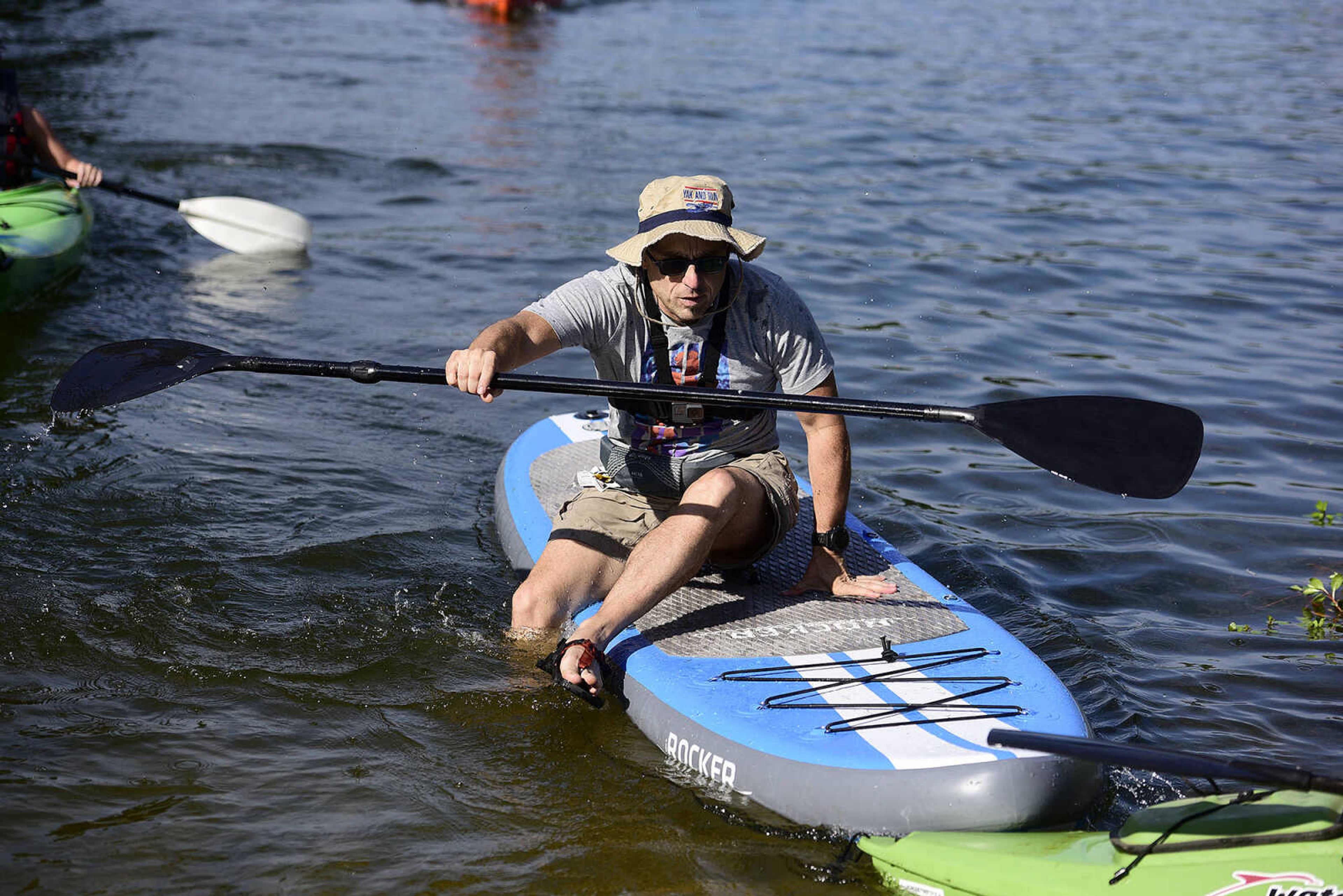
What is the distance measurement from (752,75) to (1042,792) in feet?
47.3

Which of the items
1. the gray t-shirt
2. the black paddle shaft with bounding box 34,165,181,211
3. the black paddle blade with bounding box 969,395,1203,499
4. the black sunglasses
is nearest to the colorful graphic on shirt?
the gray t-shirt

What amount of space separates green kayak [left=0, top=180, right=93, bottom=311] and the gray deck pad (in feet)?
17.5

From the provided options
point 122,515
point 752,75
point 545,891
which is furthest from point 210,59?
point 545,891

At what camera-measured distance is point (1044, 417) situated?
383 cm

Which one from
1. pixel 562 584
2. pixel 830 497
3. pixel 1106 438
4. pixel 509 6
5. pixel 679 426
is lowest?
pixel 562 584

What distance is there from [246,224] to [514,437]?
384cm

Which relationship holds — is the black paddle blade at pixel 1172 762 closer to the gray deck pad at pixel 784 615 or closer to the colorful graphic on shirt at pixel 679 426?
the gray deck pad at pixel 784 615

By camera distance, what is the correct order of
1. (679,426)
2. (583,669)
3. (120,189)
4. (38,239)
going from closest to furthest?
(583,669), (679,426), (38,239), (120,189)

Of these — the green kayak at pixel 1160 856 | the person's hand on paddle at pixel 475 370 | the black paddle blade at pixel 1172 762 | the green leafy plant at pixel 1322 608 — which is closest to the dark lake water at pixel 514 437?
the green leafy plant at pixel 1322 608

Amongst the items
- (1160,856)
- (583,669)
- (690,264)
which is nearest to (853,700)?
(583,669)

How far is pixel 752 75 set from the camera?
16.4 m

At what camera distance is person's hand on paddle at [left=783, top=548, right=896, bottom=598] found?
13.7 ft

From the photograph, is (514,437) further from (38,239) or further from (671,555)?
(38,239)

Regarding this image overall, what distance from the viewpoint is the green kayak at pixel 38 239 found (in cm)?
757
